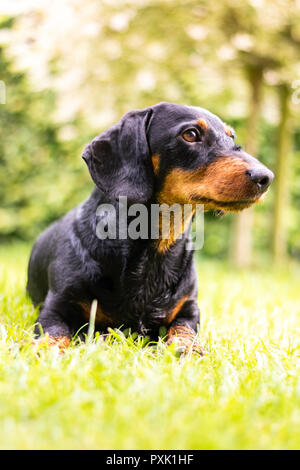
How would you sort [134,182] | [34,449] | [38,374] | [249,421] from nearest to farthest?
[34,449] < [249,421] < [38,374] < [134,182]

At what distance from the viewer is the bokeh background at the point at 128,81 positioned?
24.1 ft

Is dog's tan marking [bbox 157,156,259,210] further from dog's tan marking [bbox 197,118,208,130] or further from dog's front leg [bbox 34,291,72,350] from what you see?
dog's front leg [bbox 34,291,72,350]

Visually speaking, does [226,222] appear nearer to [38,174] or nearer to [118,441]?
[38,174]

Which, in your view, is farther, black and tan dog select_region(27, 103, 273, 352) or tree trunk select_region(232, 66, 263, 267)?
tree trunk select_region(232, 66, 263, 267)

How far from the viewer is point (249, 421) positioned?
5.57 feet

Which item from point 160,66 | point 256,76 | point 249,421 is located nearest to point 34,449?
point 249,421

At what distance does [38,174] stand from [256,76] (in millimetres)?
5221

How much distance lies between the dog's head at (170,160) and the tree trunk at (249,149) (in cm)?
618

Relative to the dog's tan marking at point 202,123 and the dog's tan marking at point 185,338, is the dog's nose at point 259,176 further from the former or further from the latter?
the dog's tan marking at point 185,338

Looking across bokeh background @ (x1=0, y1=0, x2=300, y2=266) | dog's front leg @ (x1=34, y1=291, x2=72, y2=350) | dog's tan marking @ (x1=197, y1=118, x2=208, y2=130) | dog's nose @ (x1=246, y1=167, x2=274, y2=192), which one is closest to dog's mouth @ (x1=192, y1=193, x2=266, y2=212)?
dog's nose @ (x1=246, y1=167, x2=274, y2=192)

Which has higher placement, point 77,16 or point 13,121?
point 77,16

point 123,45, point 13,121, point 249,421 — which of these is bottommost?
point 249,421

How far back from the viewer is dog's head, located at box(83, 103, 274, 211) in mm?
2729

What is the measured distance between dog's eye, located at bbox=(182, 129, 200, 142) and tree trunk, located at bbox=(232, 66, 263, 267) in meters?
6.20
